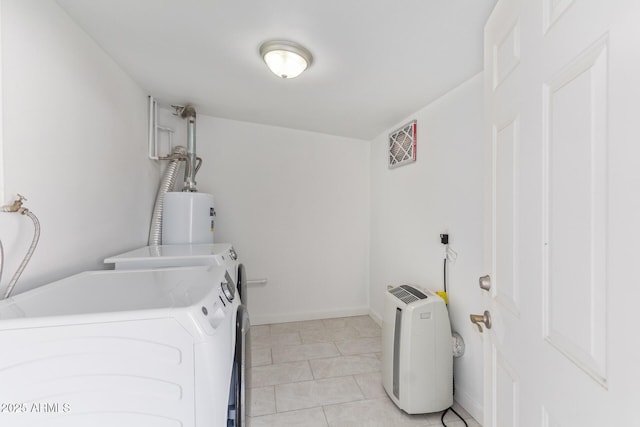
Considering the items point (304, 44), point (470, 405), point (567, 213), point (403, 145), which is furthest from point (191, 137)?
point (470, 405)

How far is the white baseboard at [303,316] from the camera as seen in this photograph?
9.92ft

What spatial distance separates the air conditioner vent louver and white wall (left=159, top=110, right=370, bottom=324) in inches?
52.7

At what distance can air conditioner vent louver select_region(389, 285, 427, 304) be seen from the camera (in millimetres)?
1793

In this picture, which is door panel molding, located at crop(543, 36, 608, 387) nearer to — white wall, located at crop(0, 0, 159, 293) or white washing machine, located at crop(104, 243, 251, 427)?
white washing machine, located at crop(104, 243, 251, 427)

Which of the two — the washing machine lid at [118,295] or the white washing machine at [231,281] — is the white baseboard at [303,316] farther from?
the washing machine lid at [118,295]

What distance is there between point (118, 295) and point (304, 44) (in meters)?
1.47

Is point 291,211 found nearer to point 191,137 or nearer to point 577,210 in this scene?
point 191,137

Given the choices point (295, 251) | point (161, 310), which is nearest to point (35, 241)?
point (161, 310)

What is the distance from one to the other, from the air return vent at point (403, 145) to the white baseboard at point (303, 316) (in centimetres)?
178

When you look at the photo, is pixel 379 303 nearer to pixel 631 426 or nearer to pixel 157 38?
pixel 631 426

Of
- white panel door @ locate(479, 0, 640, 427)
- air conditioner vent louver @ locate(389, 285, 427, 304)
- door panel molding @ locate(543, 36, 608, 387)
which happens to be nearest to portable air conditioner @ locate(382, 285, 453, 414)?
air conditioner vent louver @ locate(389, 285, 427, 304)

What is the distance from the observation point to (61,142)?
130 cm

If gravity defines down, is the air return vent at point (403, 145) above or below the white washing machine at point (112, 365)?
above

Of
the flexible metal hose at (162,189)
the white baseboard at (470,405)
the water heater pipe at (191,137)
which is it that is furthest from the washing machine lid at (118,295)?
the white baseboard at (470,405)
